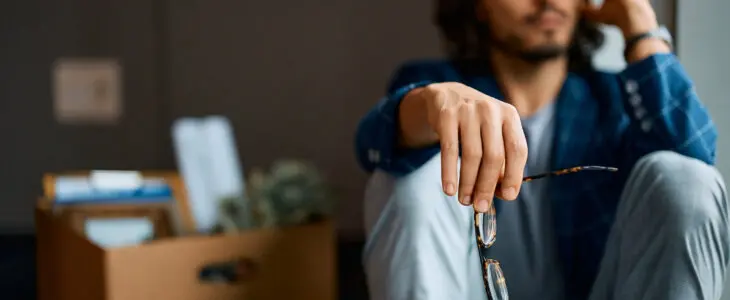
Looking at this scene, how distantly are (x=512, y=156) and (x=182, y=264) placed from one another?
524mm

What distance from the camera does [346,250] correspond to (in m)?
1.25

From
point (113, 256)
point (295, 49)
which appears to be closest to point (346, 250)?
point (295, 49)

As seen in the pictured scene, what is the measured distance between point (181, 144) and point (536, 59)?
0.55m

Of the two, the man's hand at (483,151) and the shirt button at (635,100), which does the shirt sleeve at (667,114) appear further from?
the man's hand at (483,151)

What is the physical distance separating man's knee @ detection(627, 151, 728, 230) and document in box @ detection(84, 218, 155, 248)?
24.6 inches

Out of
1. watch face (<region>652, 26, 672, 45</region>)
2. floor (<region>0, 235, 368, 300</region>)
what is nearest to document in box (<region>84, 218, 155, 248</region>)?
floor (<region>0, 235, 368, 300</region>)

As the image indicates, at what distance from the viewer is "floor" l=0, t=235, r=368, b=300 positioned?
1090 millimetres

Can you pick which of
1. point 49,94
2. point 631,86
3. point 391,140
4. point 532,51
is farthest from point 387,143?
point 49,94

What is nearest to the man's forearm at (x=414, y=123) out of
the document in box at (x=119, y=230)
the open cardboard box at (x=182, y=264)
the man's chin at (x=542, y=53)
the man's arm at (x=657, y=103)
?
the man's chin at (x=542, y=53)

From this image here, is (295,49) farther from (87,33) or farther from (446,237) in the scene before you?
(446,237)

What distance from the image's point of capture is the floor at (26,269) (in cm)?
109

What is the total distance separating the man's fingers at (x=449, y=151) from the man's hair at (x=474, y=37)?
0.63 ft

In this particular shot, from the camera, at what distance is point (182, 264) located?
2.78 ft

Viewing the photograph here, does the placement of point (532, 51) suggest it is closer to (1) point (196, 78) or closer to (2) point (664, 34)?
(2) point (664, 34)
